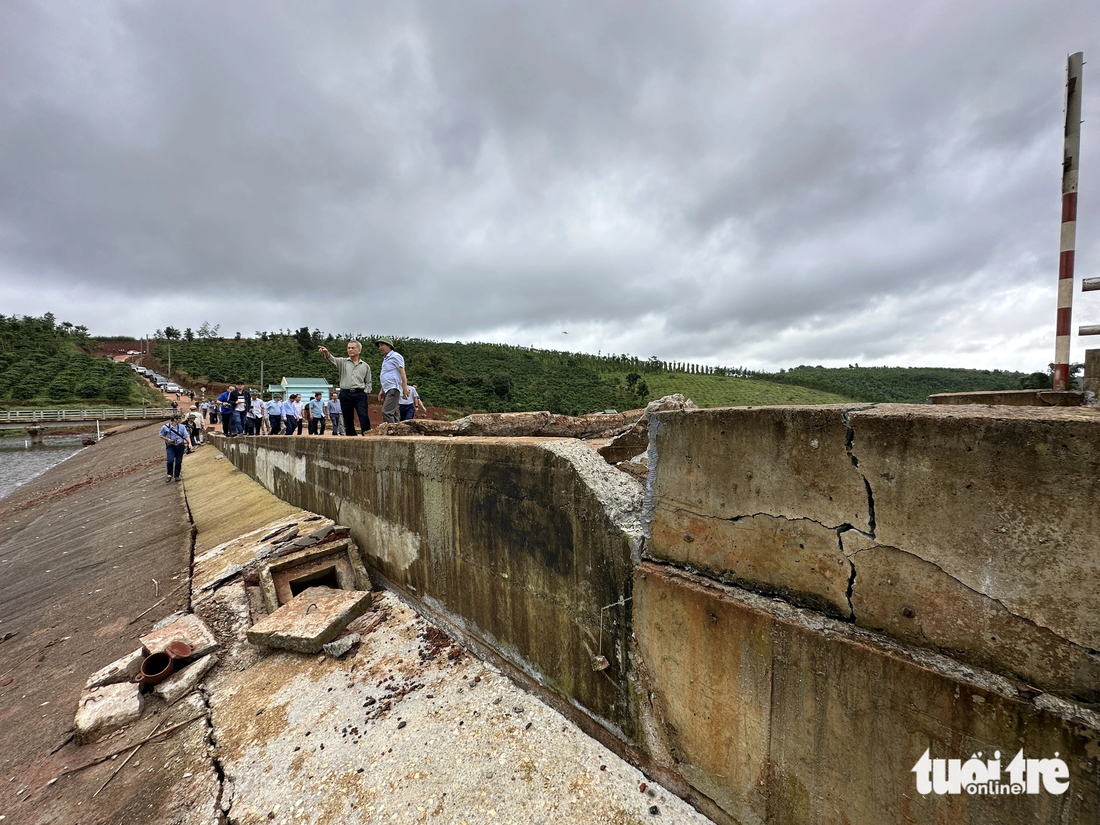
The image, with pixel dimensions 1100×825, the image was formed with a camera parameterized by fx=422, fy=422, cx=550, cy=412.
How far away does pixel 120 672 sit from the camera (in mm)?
3275

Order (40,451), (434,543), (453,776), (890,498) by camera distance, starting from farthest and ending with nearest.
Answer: (40,451) → (434,543) → (453,776) → (890,498)

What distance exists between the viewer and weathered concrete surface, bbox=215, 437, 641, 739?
7.06 ft

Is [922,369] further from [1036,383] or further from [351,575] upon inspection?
[351,575]

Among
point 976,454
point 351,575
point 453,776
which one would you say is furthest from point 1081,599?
point 351,575

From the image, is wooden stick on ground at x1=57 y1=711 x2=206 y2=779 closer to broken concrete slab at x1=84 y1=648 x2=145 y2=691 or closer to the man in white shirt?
broken concrete slab at x1=84 y1=648 x2=145 y2=691

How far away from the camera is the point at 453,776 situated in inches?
86.3

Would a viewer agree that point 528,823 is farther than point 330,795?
No

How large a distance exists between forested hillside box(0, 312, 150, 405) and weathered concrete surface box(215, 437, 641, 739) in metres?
58.9

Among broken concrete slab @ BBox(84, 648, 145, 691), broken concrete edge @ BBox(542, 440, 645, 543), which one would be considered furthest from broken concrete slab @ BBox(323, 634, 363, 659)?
broken concrete edge @ BBox(542, 440, 645, 543)

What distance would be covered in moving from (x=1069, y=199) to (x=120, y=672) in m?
10.3

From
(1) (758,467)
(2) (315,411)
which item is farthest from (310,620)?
(2) (315,411)

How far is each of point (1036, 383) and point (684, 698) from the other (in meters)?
12.9

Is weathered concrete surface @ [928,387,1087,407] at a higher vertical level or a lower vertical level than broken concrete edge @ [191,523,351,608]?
higher

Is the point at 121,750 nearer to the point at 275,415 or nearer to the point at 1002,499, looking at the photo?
the point at 1002,499
